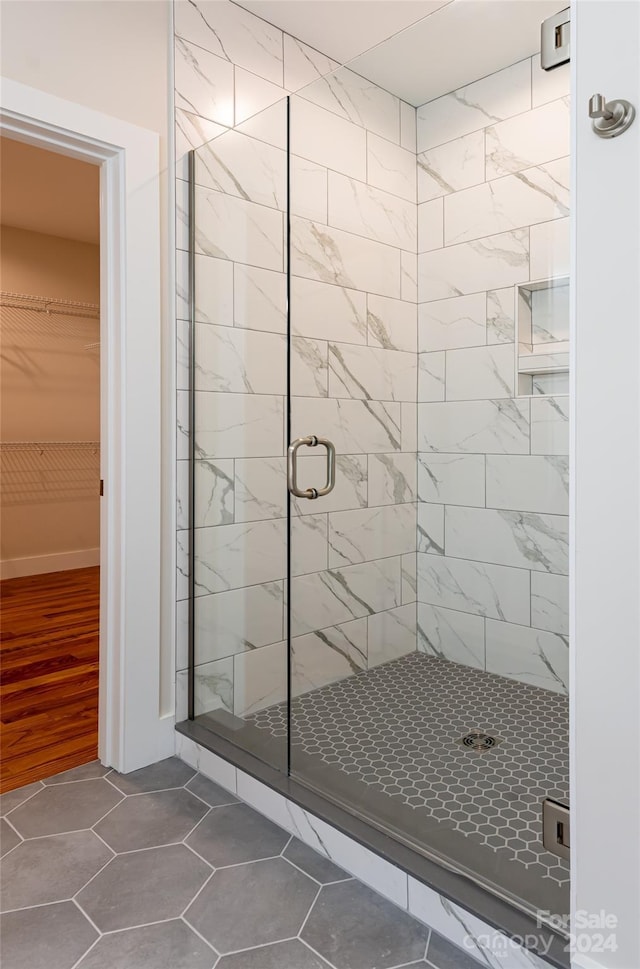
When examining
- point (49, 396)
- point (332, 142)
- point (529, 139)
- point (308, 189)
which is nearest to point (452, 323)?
point (529, 139)

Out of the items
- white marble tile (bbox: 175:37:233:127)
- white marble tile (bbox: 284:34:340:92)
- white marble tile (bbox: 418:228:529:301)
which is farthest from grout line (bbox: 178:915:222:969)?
white marble tile (bbox: 284:34:340:92)

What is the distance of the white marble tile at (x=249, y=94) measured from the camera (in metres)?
2.26

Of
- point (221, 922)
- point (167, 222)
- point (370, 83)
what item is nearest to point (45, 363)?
point (167, 222)

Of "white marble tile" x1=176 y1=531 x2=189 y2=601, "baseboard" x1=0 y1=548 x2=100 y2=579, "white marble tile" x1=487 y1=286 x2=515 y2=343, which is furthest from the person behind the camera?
"baseboard" x1=0 y1=548 x2=100 y2=579

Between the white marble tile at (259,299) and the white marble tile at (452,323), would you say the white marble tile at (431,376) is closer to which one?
the white marble tile at (452,323)

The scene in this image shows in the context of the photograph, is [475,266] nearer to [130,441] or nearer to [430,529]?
[430,529]

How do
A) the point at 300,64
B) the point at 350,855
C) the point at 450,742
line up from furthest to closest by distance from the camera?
the point at 300,64
the point at 450,742
the point at 350,855

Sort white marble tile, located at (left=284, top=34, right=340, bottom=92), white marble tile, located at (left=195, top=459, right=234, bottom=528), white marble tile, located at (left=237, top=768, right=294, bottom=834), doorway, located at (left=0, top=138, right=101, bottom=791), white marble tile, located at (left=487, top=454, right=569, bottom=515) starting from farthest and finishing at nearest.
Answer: doorway, located at (left=0, top=138, right=101, bottom=791) < white marble tile, located at (left=284, top=34, right=340, bottom=92) < white marble tile, located at (left=195, top=459, right=234, bottom=528) < white marble tile, located at (left=237, top=768, right=294, bottom=834) < white marble tile, located at (left=487, top=454, right=569, bottom=515)

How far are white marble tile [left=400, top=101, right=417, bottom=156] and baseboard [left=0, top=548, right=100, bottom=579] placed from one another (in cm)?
446

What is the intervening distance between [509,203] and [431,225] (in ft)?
0.93

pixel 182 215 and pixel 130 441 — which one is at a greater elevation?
pixel 182 215

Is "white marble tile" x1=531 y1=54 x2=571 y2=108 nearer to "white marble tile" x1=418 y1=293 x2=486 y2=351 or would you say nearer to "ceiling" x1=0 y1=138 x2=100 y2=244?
"white marble tile" x1=418 y1=293 x2=486 y2=351

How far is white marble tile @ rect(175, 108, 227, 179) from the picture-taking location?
2.12 meters

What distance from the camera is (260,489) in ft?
6.49
